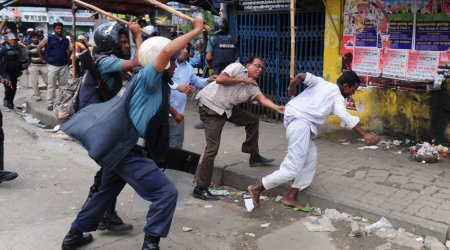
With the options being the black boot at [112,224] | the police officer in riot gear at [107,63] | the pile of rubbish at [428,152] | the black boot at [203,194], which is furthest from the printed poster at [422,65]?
the black boot at [112,224]

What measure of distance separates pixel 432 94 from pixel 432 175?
145 cm

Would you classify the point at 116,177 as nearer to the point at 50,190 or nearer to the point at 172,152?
the point at 172,152

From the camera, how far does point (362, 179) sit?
512cm

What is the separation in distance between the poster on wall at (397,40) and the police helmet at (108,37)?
4.35 meters

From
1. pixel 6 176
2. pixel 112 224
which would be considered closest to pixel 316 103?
pixel 112 224

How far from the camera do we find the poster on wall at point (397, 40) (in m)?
6.05

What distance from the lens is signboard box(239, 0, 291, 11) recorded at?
7.68 meters

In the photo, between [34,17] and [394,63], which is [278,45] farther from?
[34,17]

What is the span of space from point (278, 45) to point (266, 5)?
715 mm

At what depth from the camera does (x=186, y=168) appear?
3943 mm

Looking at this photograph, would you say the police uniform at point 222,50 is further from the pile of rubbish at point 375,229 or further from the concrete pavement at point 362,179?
the pile of rubbish at point 375,229

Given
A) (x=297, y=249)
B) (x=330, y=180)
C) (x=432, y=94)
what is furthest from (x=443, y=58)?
(x=297, y=249)

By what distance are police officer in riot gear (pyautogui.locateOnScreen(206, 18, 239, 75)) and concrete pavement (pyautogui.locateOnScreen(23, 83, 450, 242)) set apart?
1.52 m

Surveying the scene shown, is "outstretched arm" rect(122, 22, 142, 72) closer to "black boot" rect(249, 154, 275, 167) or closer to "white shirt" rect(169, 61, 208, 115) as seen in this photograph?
"white shirt" rect(169, 61, 208, 115)
